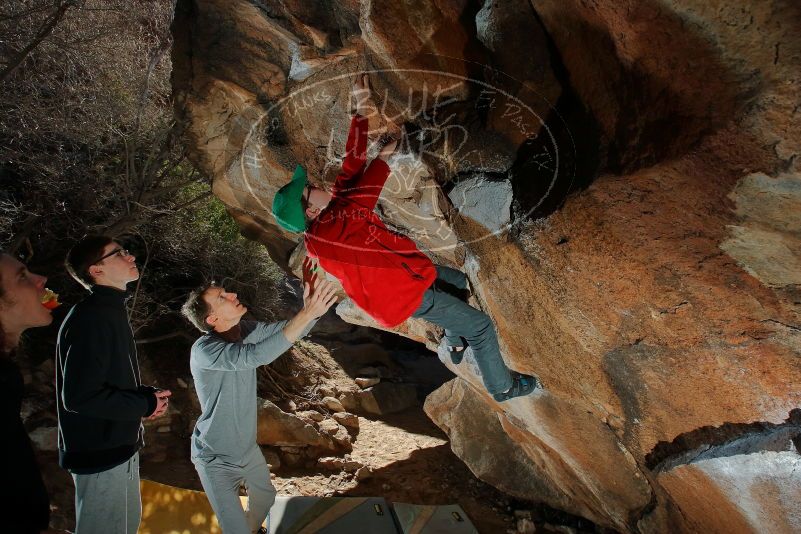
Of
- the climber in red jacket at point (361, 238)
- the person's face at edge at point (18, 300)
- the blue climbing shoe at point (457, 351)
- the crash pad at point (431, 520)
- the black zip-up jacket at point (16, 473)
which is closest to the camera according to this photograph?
the black zip-up jacket at point (16, 473)

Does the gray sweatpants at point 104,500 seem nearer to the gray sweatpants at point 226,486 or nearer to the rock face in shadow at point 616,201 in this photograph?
the gray sweatpants at point 226,486

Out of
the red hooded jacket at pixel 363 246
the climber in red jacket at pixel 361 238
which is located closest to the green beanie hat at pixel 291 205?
the climber in red jacket at pixel 361 238

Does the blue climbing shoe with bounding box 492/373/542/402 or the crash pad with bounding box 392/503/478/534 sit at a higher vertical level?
the blue climbing shoe with bounding box 492/373/542/402

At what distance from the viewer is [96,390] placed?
2385mm

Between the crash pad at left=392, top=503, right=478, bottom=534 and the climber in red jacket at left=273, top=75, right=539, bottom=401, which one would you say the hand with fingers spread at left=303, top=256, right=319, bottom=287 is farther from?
the crash pad at left=392, top=503, right=478, bottom=534

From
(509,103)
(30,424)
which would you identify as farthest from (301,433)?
(509,103)

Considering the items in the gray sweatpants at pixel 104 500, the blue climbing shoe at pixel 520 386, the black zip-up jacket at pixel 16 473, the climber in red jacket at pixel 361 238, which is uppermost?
the climber in red jacket at pixel 361 238

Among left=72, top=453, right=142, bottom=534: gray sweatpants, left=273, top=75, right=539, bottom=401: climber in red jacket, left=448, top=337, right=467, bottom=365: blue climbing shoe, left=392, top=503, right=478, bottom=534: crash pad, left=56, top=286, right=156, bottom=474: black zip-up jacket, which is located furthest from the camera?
left=392, top=503, right=478, bottom=534: crash pad

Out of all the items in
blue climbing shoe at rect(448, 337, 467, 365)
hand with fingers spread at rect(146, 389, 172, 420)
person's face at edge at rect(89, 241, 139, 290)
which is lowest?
hand with fingers spread at rect(146, 389, 172, 420)

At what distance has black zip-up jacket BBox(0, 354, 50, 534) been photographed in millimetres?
1660

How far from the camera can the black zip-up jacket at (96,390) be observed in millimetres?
2371

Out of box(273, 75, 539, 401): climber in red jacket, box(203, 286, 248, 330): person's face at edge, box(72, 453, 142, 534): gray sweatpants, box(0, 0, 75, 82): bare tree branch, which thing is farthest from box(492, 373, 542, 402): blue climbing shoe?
box(0, 0, 75, 82): bare tree branch

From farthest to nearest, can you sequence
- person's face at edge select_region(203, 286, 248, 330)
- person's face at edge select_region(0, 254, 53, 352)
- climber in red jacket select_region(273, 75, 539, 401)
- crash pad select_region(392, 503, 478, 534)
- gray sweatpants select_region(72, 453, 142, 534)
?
crash pad select_region(392, 503, 478, 534) → person's face at edge select_region(203, 286, 248, 330) → climber in red jacket select_region(273, 75, 539, 401) → gray sweatpants select_region(72, 453, 142, 534) → person's face at edge select_region(0, 254, 53, 352)

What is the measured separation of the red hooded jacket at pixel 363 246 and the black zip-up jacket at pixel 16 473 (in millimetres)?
1483
